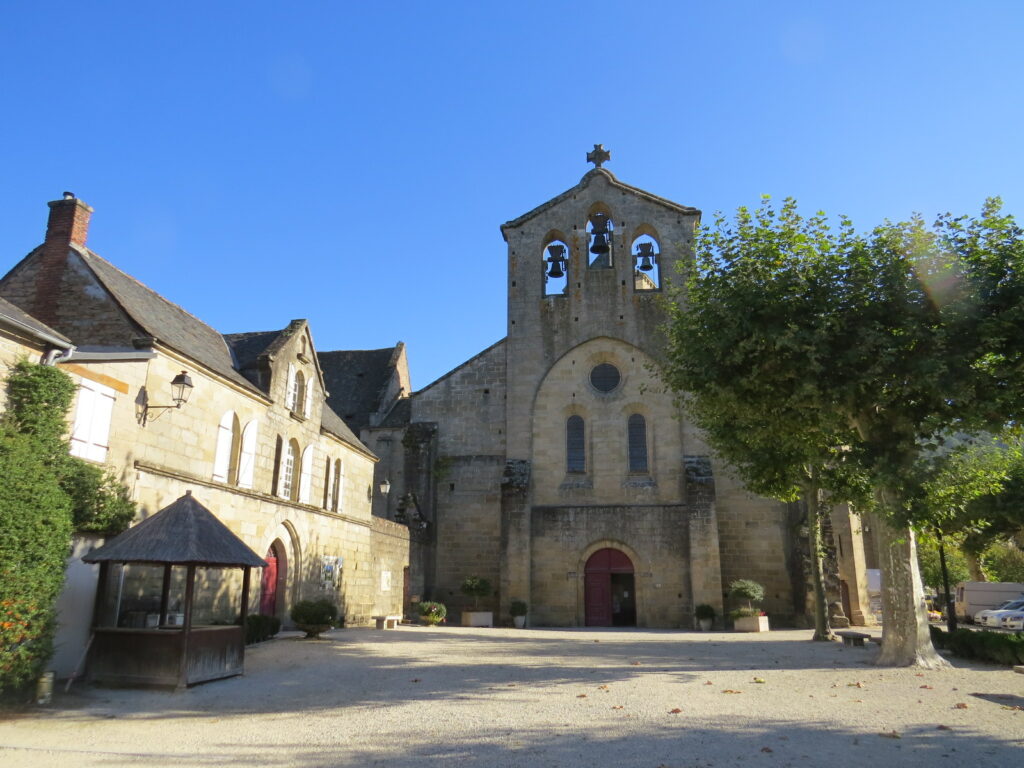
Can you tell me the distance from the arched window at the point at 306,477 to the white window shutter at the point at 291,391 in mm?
1359

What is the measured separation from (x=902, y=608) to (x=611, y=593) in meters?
13.9

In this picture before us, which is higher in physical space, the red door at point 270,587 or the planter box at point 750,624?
the red door at point 270,587

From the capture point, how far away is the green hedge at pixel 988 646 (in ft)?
41.5

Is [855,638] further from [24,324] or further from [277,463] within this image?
[24,324]

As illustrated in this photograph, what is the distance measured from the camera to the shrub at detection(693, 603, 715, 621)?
23.7m

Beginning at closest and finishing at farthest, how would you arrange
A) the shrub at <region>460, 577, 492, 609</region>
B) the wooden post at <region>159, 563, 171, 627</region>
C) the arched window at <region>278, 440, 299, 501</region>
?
the wooden post at <region>159, 563, 171, 627</region> < the arched window at <region>278, 440, 299, 501</region> < the shrub at <region>460, 577, 492, 609</region>

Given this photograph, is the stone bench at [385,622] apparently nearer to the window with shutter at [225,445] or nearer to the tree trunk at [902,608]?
the window with shutter at [225,445]

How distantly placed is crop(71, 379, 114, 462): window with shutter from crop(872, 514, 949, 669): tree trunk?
1291 centimetres

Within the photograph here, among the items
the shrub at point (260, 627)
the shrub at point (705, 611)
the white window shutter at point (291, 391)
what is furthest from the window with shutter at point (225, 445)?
the shrub at point (705, 611)

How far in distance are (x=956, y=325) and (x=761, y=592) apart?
14.5 metres

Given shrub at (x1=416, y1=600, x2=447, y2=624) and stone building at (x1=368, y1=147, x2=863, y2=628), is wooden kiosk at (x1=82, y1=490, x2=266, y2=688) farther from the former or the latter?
stone building at (x1=368, y1=147, x2=863, y2=628)

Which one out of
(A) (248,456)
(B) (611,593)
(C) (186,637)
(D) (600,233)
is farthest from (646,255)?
(C) (186,637)

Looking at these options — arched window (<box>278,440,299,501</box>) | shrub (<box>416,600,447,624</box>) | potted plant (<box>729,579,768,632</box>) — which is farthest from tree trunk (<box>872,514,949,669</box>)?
shrub (<box>416,600,447,624</box>)

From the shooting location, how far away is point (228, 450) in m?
16.4
